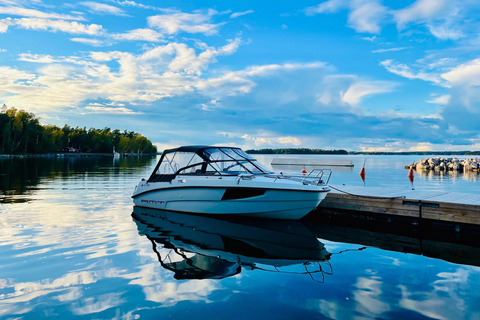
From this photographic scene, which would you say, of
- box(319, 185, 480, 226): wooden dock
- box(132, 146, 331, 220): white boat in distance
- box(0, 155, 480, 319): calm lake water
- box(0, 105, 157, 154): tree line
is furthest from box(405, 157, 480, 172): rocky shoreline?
box(0, 105, 157, 154): tree line

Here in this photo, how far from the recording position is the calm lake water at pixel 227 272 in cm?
531

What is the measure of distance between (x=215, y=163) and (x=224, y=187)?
55.3 inches

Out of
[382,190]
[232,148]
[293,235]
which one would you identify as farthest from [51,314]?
[382,190]

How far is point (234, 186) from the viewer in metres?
11.5

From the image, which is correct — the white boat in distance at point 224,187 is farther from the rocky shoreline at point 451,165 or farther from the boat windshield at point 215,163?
the rocky shoreline at point 451,165

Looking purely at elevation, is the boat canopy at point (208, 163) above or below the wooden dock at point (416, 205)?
above

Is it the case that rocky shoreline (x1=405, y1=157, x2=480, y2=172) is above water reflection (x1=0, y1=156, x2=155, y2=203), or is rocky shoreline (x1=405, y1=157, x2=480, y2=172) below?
above

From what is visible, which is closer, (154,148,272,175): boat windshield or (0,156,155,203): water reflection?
(154,148,272,175): boat windshield

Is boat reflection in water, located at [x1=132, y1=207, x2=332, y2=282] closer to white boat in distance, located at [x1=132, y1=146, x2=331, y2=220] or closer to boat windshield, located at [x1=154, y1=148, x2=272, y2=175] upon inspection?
white boat in distance, located at [x1=132, y1=146, x2=331, y2=220]

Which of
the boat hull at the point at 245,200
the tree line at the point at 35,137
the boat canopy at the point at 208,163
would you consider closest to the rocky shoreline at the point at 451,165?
the boat canopy at the point at 208,163

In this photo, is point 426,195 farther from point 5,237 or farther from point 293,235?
point 5,237

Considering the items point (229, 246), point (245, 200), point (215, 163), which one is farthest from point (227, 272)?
point (215, 163)

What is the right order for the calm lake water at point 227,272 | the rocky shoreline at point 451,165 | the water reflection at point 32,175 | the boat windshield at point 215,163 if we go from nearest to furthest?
the calm lake water at point 227,272 < the boat windshield at point 215,163 < the water reflection at point 32,175 < the rocky shoreline at point 451,165

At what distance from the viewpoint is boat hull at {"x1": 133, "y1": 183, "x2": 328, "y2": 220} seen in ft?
36.4
